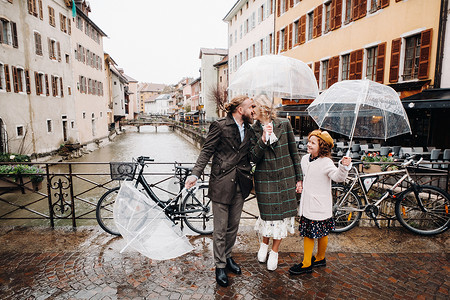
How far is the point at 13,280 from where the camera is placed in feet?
9.82

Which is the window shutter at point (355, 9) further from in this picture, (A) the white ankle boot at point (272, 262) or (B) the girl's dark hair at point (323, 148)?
(A) the white ankle boot at point (272, 262)

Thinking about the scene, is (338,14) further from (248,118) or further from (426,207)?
(248,118)

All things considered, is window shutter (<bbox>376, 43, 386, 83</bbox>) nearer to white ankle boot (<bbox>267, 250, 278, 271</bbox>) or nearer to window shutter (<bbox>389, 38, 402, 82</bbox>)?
window shutter (<bbox>389, 38, 402, 82</bbox>)

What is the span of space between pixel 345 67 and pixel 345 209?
1311 cm

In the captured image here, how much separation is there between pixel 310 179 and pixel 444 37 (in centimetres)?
1036

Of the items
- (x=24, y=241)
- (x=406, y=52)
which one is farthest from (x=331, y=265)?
(x=406, y=52)

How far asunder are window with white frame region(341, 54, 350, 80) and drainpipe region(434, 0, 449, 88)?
16.6 feet

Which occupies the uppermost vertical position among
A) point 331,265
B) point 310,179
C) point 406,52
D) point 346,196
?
point 406,52

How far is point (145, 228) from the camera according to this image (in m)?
3.22

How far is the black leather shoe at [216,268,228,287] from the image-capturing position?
2934mm

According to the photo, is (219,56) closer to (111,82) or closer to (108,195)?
(111,82)

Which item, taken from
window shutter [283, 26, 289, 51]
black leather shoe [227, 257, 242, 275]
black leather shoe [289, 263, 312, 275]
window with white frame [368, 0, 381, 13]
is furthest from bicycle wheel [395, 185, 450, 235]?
window shutter [283, 26, 289, 51]

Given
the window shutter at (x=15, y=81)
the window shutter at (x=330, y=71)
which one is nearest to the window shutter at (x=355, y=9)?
the window shutter at (x=330, y=71)

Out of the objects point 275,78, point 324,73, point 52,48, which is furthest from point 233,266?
point 52,48
